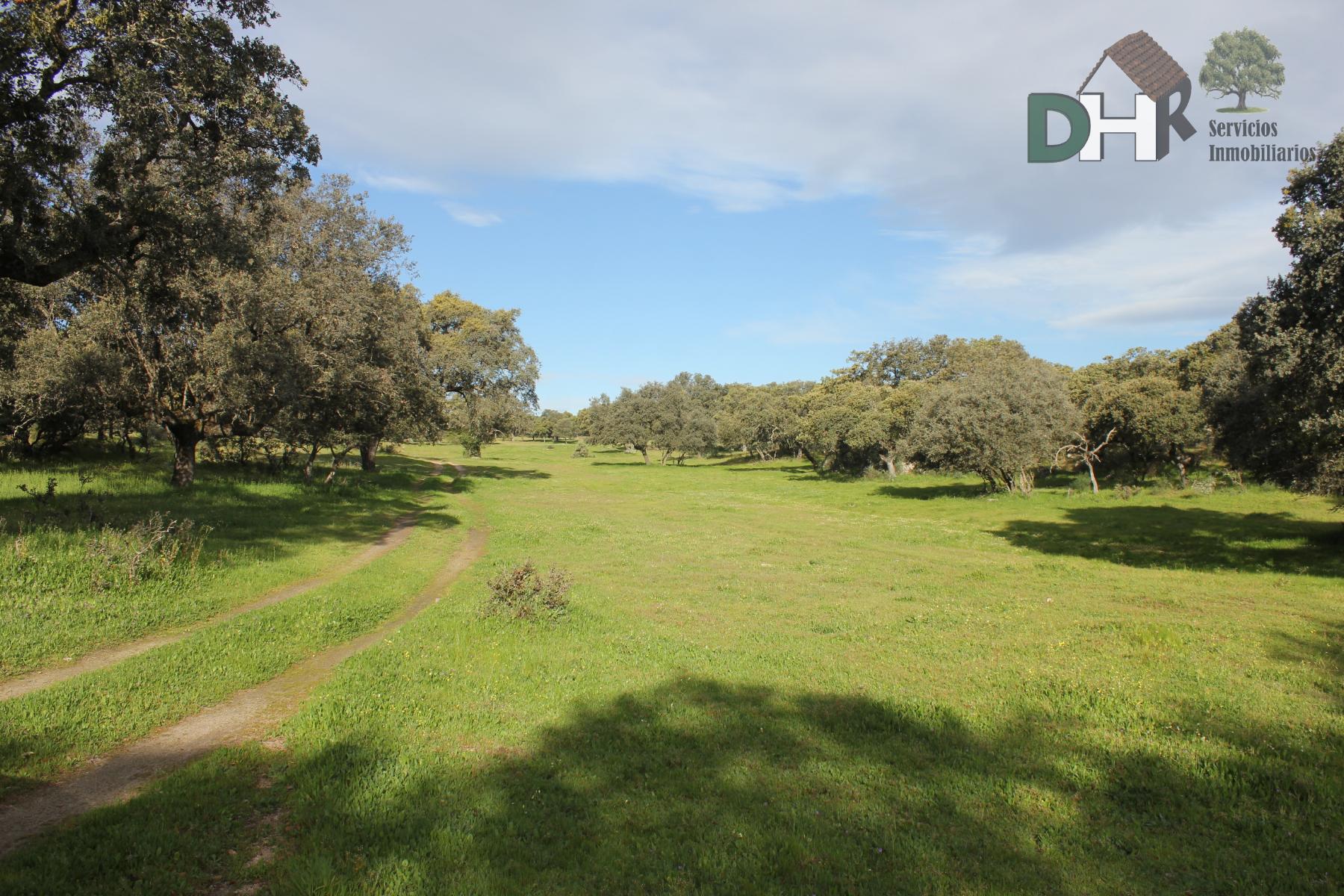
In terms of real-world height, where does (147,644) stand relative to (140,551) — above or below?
below

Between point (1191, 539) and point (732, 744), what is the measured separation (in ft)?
89.5

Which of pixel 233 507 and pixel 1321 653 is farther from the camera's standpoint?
pixel 233 507

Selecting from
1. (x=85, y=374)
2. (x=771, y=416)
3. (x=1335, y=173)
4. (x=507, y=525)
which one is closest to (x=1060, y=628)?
(x=1335, y=173)

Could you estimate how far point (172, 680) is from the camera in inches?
351

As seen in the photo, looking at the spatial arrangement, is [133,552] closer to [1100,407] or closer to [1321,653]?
[1321,653]

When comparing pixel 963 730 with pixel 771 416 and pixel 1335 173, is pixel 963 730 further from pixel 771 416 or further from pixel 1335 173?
pixel 771 416

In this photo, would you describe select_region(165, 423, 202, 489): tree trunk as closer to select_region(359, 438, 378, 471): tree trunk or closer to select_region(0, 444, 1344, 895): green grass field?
select_region(0, 444, 1344, 895): green grass field

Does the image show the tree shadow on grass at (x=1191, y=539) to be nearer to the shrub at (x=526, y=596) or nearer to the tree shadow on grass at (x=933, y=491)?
the tree shadow on grass at (x=933, y=491)

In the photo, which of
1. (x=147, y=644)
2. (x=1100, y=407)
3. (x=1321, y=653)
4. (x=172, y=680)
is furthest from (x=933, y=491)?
(x=172, y=680)

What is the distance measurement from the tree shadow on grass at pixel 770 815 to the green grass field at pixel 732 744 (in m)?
0.03

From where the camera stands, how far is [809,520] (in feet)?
116

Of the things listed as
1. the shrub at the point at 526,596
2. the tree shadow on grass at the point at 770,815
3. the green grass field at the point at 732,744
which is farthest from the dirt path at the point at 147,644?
the shrub at the point at 526,596

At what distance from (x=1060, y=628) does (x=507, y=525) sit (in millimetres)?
21796

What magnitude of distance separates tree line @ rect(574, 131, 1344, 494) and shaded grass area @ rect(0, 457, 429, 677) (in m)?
26.6
